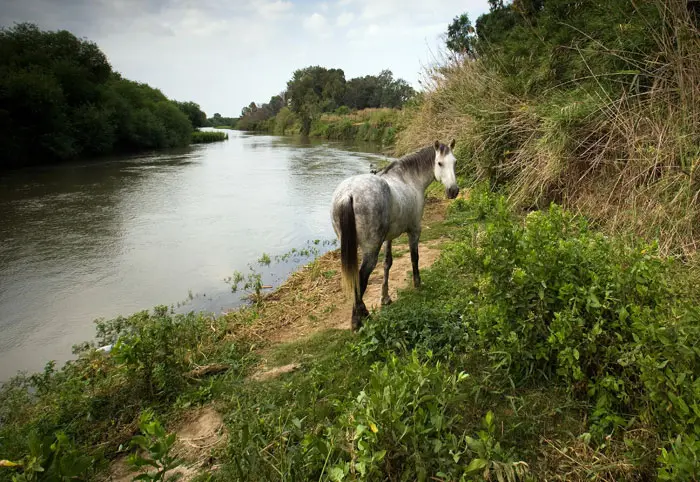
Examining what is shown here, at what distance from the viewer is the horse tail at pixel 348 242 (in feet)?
12.2

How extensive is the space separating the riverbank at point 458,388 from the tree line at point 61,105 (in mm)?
20293

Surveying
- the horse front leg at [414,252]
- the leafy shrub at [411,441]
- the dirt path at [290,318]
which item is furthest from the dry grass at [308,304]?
the leafy shrub at [411,441]

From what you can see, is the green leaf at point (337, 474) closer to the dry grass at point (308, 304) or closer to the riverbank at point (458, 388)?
the riverbank at point (458, 388)

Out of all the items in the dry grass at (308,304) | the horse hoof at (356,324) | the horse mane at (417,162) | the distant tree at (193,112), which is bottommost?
the dry grass at (308,304)

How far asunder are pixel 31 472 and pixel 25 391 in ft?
9.48

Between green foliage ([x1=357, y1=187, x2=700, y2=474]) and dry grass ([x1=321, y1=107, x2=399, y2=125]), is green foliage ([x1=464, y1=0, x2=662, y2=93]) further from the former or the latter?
dry grass ([x1=321, y1=107, x2=399, y2=125])

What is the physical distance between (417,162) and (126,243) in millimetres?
6923

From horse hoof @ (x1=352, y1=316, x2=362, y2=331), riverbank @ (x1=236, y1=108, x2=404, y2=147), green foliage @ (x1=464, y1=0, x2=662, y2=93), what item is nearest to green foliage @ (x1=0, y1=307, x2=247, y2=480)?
horse hoof @ (x1=352, y1=316, x2=362, y2=331)

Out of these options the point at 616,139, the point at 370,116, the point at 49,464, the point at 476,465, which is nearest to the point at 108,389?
the point at 49,464

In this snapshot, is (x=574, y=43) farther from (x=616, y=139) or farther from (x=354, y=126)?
(x=354, y=126)

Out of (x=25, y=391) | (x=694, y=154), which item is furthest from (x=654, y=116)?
(x=25, y=391)

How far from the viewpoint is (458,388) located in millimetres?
2234

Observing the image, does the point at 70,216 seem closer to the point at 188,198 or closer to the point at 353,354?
the point at 188,198

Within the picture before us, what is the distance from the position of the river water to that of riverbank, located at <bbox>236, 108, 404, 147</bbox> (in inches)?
301
